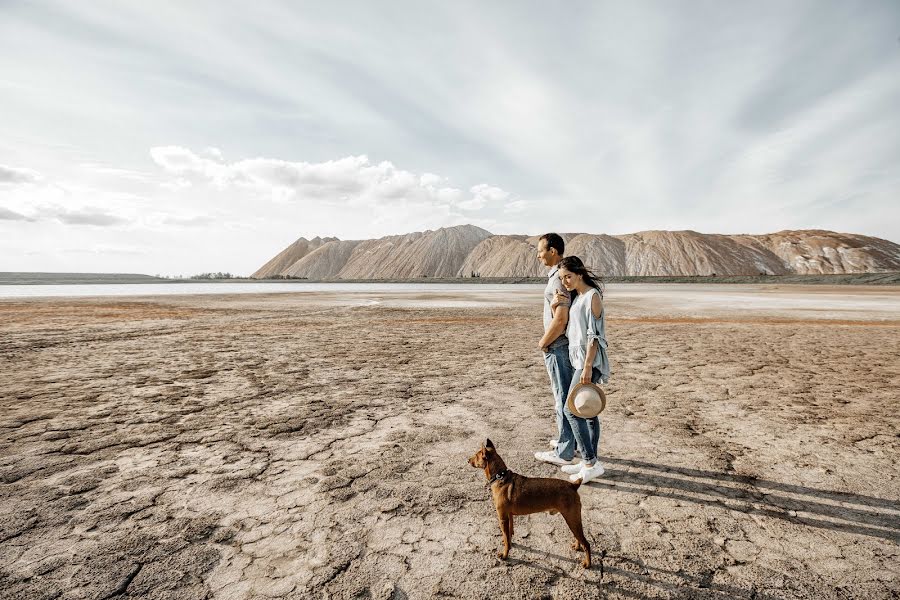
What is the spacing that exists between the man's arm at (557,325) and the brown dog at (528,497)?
121 cm

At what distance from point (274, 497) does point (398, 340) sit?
850 centimetres

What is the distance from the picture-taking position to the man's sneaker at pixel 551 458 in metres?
4.10

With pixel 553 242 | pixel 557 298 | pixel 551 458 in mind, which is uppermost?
pixel 553 242

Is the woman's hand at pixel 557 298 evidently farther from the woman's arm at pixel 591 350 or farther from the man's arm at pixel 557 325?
the woman's arm at pixel 591 350

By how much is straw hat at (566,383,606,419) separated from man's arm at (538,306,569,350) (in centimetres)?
51

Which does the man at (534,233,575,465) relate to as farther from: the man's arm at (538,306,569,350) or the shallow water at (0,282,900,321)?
the shallow water at (0,282,900,321)

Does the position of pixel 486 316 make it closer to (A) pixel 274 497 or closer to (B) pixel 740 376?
(B) pixel 740 376

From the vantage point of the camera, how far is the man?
359cm

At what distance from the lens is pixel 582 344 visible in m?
3.48

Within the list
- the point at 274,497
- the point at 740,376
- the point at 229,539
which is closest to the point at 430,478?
the point at 274,497

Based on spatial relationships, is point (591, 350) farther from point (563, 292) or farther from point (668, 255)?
point (668, 255)

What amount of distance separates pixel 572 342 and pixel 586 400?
558 millimetres

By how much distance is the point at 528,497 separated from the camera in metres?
2.64

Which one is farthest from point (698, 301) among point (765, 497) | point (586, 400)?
point (586, 400)
